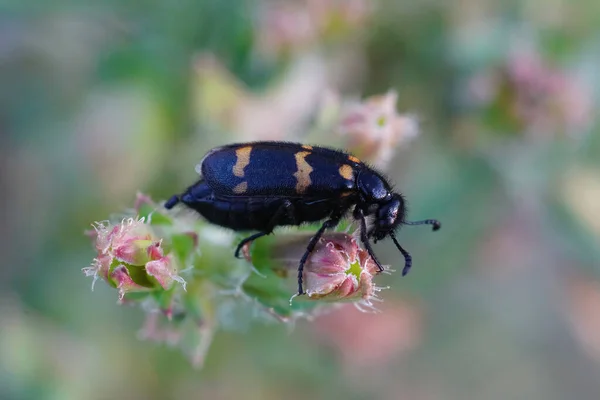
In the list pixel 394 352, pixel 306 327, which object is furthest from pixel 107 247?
pixel 394 352

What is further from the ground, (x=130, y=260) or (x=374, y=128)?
(x=374, y=128)

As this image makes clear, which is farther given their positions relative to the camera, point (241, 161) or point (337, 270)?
point (241, 161)

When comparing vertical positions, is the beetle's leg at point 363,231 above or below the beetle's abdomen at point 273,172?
below

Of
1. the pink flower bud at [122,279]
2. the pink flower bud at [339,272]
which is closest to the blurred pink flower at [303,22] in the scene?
the pink flower bud at [339,272]

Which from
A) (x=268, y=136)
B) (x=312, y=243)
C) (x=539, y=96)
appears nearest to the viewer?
(x=312, y=243)

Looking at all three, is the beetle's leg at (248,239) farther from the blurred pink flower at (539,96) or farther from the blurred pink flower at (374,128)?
the blurred pink flower at (539,96)

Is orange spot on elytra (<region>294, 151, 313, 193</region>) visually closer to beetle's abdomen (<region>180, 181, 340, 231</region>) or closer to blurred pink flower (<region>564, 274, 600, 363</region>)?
beetle's abdomen (<region>180, 181, 340, 231</region>)

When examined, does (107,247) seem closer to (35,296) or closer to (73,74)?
(35,296)

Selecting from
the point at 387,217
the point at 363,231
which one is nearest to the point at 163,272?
A: the point at 363,231

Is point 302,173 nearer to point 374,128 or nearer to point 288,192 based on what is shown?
point 288,192
